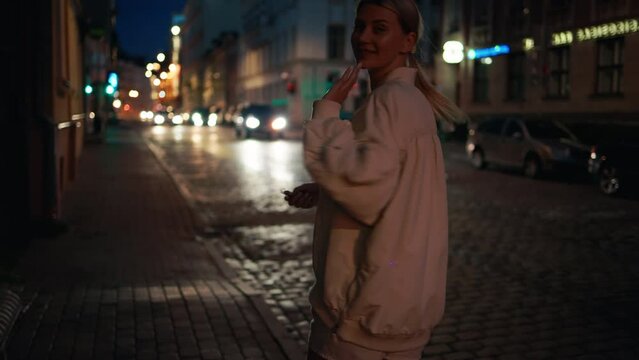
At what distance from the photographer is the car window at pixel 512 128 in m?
18.7

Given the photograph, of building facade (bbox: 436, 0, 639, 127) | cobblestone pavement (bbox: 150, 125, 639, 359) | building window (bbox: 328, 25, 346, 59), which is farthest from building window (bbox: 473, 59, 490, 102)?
building window (bbox: 328, 25, 346, 59)

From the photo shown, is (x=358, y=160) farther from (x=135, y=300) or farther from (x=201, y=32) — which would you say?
(x=201, y=32)

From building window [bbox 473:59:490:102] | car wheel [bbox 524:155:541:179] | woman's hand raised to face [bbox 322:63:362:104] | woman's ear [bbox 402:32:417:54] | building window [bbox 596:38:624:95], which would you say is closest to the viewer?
woman's hand raised to face [bbox 322:63:362:104]

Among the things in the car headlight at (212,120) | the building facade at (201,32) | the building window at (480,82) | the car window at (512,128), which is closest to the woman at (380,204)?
the car window at (512,128)

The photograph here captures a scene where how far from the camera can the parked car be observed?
16.9 meters

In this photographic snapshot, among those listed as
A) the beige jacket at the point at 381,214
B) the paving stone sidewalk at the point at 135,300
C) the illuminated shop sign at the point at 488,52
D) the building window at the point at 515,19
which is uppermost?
the building window at the point at 515,19

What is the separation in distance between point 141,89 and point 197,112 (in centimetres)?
10852

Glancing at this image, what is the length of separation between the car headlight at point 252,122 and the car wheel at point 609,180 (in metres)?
25.5

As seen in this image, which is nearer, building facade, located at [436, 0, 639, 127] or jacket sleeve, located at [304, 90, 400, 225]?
jacket sleeve, located at [304, 90, 400, 225]

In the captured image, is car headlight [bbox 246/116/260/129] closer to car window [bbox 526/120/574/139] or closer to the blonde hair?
car window [bbox 526/120/574/139]

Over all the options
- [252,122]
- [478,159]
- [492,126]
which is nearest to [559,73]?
[492,126]

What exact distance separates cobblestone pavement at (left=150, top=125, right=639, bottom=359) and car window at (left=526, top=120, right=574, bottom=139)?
2.77 metres

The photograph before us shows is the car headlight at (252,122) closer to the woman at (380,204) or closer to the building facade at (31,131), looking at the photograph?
the building facade at (31,131)

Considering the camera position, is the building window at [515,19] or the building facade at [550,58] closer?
the building facade at [550,58]
